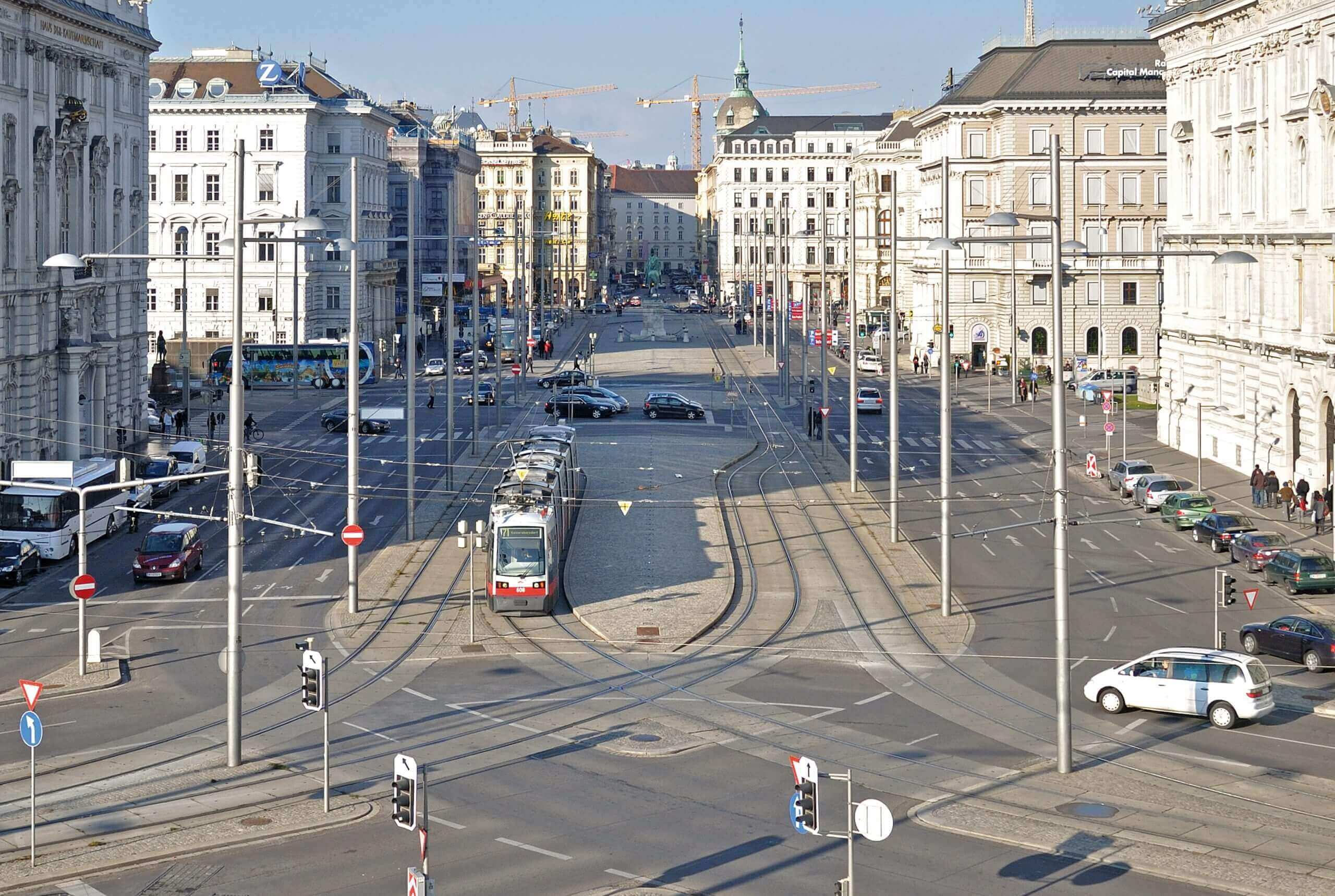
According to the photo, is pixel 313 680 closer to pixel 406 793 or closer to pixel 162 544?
pixel 406 793

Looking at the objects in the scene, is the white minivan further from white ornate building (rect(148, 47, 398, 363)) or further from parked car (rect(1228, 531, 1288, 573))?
white ornate building (rect(148, 47, 398, 363))

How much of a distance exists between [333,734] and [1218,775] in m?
16.6

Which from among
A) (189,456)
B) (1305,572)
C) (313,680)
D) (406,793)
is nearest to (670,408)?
(189,456)

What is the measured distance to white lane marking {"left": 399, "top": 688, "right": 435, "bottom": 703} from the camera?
37.7 metres

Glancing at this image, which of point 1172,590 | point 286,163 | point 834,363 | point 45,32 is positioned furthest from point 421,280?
point 1172,590

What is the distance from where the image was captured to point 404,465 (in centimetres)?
7644

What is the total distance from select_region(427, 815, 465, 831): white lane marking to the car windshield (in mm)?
25531

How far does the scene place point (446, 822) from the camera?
28.7m

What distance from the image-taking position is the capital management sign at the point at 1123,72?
114312mm

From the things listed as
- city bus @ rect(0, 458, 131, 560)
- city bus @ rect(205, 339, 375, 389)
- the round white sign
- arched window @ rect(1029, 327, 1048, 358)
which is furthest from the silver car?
city bus @ rect(205, 339, 375, 389)

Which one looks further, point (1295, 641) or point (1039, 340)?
point (1039, 340)

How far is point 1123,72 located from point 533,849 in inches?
3883

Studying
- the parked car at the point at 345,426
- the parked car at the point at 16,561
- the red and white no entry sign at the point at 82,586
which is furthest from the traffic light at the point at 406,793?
the parked car at the point at 345,426

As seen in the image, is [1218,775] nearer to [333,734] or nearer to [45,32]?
[333,734]
